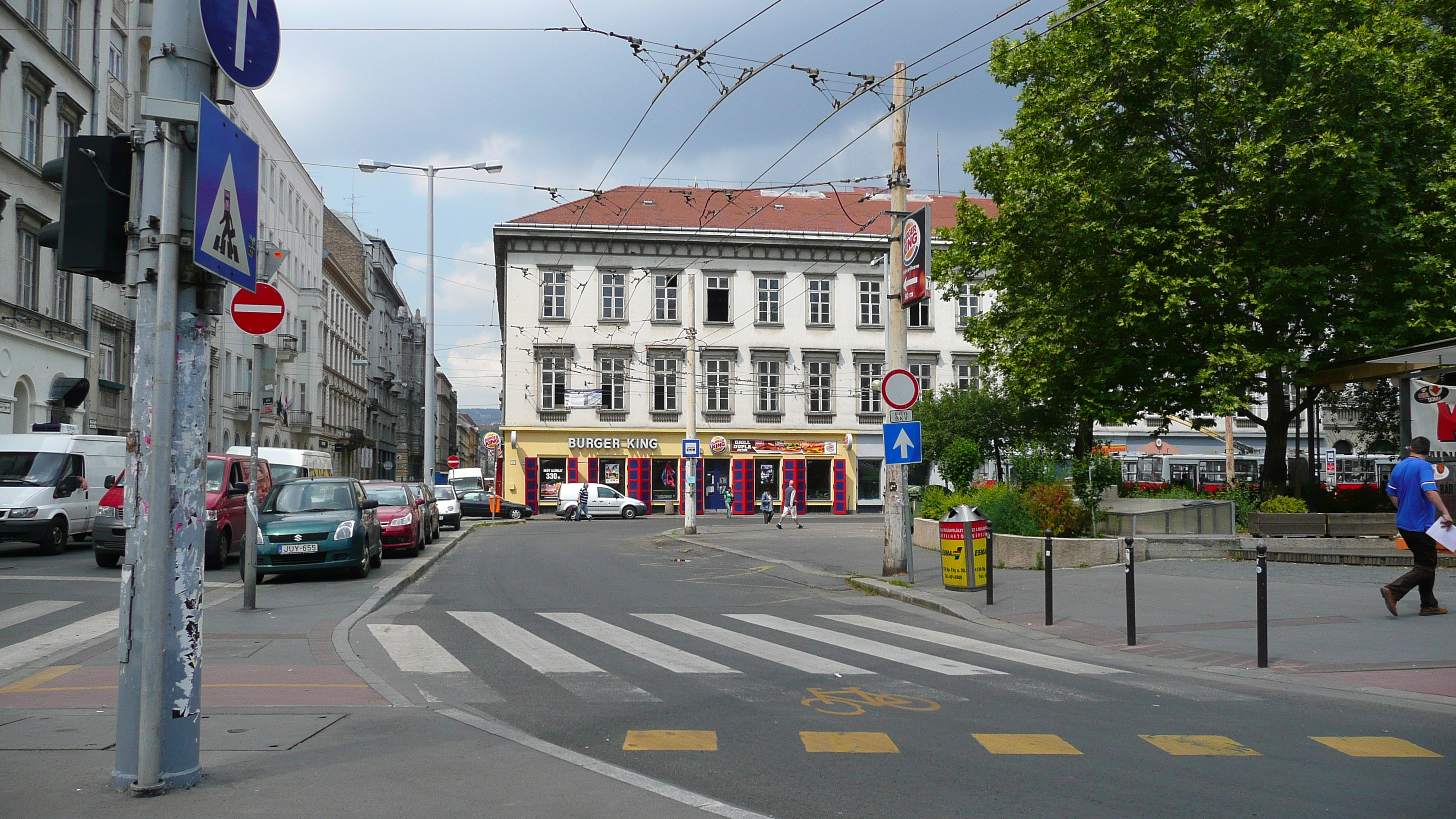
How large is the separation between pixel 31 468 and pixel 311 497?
8361mm

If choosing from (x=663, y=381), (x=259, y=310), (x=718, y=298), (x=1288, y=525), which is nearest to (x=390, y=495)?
(x=259, y=310)

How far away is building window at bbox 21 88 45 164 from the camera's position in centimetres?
3225

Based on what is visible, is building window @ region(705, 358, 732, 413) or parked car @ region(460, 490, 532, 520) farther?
building window @ region(705, 358, 732, 413)

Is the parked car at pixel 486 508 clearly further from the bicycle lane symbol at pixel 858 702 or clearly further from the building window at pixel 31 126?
the bicycle lane symbol at pixel 858 702

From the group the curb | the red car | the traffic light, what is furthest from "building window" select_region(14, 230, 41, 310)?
the traffic light

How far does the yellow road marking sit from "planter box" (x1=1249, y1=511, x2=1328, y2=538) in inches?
698

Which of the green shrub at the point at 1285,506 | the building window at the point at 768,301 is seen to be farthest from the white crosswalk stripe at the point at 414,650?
the building window at the point at 768,301

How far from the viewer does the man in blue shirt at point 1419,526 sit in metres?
11.2

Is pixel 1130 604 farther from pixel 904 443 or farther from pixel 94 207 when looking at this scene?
pixel 94 207

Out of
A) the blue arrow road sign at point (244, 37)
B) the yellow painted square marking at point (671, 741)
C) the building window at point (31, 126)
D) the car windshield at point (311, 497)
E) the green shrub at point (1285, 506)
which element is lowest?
the yellow painted square marking at point (671, 741)

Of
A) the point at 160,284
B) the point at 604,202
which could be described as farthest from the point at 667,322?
the point at 160,284

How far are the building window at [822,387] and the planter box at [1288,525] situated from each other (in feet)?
121

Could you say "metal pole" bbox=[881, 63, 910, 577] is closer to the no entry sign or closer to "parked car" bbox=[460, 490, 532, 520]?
the no entry sign

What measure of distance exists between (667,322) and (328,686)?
155 feet
